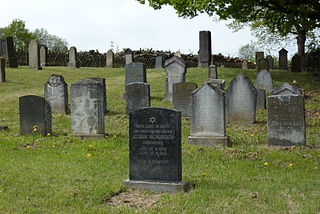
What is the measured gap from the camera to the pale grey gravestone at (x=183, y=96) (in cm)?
1489

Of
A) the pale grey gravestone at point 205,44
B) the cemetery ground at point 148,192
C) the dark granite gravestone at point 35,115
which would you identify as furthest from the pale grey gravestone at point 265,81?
the dark granite gravestone at point 35,115

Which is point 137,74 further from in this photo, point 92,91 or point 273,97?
point 273,97

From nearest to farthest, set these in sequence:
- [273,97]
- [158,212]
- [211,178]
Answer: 1. [158,212]
2. [211,178]
3. [273,97]

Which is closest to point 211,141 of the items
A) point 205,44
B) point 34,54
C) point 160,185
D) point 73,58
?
point 160,185

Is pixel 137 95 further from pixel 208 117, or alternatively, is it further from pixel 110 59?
pixel 110 59

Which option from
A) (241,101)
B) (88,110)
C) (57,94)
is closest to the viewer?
(88,110)

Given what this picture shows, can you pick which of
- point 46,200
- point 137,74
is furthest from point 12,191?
point 137,74

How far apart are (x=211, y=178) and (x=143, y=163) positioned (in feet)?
3.91

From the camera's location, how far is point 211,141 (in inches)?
414

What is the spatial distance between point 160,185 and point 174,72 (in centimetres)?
1184

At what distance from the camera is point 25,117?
37.7 ft

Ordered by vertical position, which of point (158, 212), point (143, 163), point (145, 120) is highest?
point (145, 120)

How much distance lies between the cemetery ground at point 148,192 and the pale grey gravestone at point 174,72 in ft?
18.1

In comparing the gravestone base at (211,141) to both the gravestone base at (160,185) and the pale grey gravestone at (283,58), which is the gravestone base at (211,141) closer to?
the gravestone base at (160,185)
